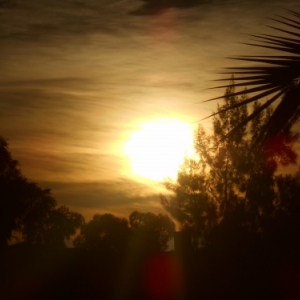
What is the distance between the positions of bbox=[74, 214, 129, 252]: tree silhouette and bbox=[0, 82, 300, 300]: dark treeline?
0.09 metres

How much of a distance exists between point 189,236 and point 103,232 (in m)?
8.80

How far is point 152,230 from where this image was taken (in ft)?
95.5

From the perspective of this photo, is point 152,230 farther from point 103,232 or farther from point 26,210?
point 26,210

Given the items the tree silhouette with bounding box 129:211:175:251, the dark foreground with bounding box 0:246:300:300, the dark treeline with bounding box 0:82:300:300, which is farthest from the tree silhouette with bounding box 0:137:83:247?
the dark foreground with bounding box 0:246:300:300

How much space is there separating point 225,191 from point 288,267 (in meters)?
15.1

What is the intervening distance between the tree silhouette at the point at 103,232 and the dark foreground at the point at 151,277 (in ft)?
44.0

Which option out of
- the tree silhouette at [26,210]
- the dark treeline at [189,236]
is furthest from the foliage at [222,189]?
the tree silhouette at [26,210]

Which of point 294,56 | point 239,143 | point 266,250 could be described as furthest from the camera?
point 239,143

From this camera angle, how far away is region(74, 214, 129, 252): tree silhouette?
92.7 feet

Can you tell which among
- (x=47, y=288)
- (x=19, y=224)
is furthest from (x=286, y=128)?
(x=19, y=224)

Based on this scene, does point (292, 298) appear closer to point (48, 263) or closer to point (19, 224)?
point (48, 263)

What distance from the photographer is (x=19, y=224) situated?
33.3 meters

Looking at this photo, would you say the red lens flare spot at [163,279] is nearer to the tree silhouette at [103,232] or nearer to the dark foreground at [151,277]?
the dark foreground at [151,277]

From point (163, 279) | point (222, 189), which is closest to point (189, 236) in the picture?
point (222, 189)
